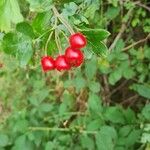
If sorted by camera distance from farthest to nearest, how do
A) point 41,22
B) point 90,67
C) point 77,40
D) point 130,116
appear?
1. point 90,67
2. point 130,116
3. point 41,22
4. point 77,40

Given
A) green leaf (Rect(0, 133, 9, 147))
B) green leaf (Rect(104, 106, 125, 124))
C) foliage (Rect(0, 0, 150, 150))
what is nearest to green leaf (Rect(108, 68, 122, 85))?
foliage (Rect(0, 0, 150, 150))

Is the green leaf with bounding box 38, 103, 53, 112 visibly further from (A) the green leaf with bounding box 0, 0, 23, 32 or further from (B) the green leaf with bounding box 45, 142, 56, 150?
(A) the green leaf with bounding box 0, 0, 23, 32

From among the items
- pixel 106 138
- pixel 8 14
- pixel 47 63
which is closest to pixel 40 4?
pixel 47 63

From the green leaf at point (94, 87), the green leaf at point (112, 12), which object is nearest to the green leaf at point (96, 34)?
the green leaf at point (94, 87)

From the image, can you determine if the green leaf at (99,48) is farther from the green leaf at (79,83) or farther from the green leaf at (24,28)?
the green leaf at (79,83)

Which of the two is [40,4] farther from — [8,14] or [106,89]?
[106,89]

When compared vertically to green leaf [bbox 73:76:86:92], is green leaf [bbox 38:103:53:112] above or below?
below
